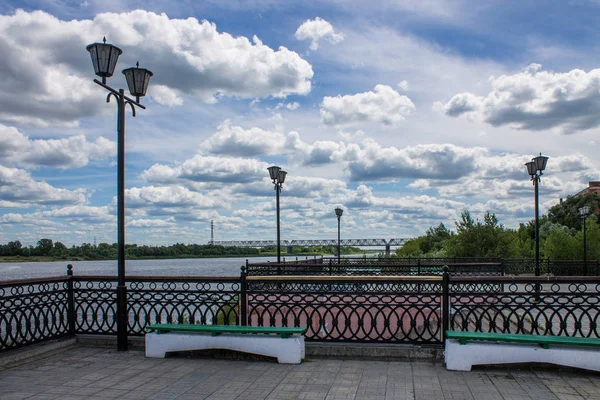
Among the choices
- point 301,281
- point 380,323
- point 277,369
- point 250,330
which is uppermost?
point 301,281

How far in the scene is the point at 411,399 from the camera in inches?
208

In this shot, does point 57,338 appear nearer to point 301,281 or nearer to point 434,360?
point 301,281

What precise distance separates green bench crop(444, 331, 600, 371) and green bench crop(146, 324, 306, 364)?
2.01m

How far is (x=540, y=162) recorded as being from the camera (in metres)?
18.5

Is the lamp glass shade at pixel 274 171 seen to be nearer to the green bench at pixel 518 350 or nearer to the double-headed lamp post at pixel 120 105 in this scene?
the double-headed lamp post at pixel 120 105

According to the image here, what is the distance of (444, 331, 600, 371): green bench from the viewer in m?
6.10

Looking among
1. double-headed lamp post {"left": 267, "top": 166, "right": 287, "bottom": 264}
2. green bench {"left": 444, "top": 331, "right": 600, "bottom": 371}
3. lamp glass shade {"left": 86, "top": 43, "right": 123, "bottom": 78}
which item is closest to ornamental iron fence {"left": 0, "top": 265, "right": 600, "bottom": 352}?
green bench {"left": 444, "top": 331, "right": 600, "bottom": 371}

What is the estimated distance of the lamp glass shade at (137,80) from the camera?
8047mm

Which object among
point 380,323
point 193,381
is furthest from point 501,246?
point 193,381

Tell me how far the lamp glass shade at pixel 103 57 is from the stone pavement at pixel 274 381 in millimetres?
4222

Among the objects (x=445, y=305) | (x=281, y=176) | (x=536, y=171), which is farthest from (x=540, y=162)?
(x=445, y=305)

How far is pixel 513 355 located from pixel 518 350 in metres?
0.09

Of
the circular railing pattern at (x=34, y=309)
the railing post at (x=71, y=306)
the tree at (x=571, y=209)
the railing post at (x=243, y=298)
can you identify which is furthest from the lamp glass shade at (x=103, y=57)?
the tree at (x=571, y=209)

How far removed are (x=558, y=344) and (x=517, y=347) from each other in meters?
0.52
